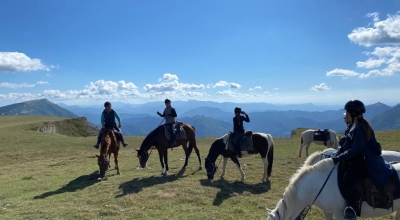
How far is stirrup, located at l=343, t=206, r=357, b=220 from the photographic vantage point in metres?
5.38

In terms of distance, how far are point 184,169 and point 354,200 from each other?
34.8 feet

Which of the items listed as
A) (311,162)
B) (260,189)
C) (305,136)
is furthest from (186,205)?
(305,136)

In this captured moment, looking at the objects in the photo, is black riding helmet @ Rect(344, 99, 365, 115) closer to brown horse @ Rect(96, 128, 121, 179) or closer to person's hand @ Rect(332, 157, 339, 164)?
person's hand @ Rect(332, 157, 339, 164)

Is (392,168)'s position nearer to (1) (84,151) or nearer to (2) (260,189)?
(2) (260,189)

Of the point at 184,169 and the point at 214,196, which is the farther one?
the point at 184,169

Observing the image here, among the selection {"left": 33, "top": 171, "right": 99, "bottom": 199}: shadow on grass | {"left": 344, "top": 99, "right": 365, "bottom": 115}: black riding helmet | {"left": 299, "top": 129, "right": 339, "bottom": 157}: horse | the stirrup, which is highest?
{"left": 344, "top": 99, "right": 365, "bottom": 115}: black riding helmet

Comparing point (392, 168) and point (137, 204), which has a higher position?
point (392, 168)

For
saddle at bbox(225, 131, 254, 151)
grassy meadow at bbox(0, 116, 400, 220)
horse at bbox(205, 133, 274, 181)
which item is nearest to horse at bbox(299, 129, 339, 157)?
grassy meadow at bbox(0, 116, 400, 220)

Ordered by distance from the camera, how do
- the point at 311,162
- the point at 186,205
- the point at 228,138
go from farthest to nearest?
the point at 228,138 < the point at 186,205 < the point at 311,162

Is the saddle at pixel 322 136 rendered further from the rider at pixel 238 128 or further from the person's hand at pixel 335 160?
the person's hand at pixel 335 160

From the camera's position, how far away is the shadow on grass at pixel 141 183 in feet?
35.4

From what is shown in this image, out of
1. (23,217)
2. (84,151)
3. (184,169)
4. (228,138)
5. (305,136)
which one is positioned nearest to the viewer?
(23,217)

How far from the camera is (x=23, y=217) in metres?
7.94

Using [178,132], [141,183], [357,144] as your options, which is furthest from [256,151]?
[357,144]
